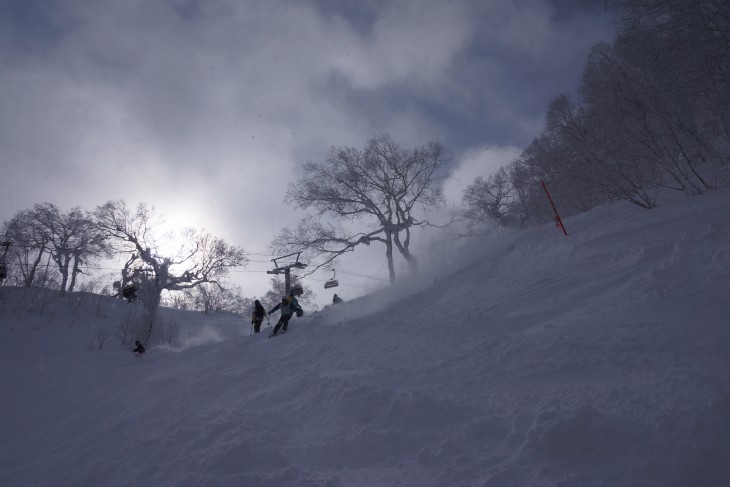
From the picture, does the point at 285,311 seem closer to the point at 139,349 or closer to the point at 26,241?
the point at 139,349

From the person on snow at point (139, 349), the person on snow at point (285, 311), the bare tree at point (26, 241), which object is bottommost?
the person on snow at point (139, 349)

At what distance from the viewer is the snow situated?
8.29ft

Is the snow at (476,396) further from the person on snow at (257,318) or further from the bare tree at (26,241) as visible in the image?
the bare tree at (26,241)

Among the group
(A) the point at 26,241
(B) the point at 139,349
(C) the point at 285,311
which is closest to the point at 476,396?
(C) the point at 285,311

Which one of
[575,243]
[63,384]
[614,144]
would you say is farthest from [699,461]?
[63,384]

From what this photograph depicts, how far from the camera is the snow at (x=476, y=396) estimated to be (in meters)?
2.53

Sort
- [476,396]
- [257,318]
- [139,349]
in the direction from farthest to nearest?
1. [257,318]
2. [139,349]
3. [476,396]

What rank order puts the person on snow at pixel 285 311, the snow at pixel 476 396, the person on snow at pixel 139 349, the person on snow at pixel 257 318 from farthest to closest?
the person on snow at pixel 257 318 < the person on snow at pixel 139 349 < the person on snow at pixel 285 311 < the snow at pixel 476 396

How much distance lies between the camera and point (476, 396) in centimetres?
358

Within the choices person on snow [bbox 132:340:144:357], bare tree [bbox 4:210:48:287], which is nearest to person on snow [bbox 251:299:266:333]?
person on snow [bbox 132:340:144:357]

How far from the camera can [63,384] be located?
8.89 meters

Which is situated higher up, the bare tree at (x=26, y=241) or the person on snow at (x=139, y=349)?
the bare tree at (x=26, y=241)

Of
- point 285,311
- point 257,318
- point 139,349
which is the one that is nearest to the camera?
point 285,311

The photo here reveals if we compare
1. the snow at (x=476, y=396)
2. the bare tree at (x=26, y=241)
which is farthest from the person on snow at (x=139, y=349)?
the bare tree at (x=26, y=241)
